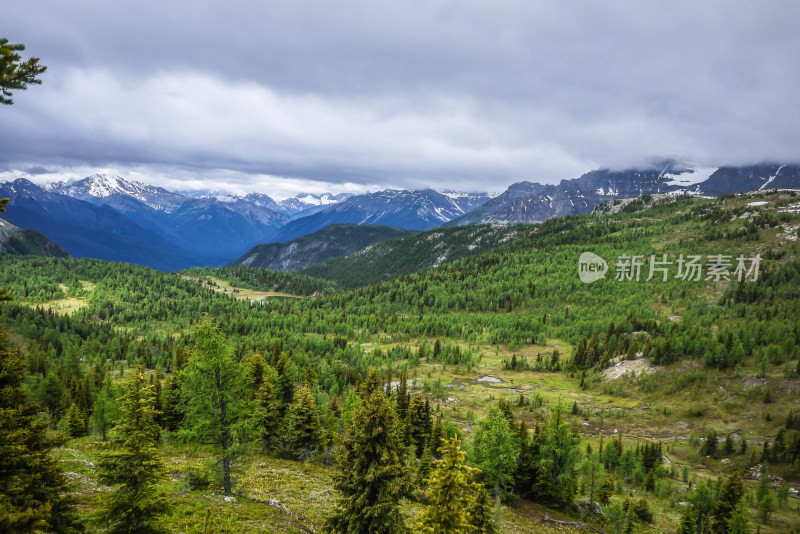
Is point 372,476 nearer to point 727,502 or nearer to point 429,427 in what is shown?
point 429,427

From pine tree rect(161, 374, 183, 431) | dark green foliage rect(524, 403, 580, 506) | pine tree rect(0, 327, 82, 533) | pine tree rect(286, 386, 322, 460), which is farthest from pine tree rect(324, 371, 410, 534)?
pine tree rect(161, 374, 183, 431)

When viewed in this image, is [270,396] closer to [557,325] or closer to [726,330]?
[726,330]

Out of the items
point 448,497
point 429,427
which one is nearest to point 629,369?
point 429,427

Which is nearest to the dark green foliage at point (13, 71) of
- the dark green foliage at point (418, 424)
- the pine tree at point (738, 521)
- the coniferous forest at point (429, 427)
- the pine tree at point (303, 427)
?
the coniferous forest at point (429, 427)

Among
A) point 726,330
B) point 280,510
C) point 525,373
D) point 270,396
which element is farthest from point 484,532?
point 726,330

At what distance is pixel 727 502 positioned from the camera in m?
47.0

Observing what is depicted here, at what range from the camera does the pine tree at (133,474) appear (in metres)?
19.5

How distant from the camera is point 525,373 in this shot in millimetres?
142875

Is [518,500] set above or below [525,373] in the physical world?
above

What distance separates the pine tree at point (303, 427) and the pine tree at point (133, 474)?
104 ft

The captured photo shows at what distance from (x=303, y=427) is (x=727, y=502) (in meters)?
55.6

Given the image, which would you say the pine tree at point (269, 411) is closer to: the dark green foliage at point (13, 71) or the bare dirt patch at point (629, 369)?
the dark green foliage at point (13, 71)

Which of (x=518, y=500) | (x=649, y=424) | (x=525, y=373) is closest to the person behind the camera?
(x=518, y=500)

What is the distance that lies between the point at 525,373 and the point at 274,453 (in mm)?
110323
